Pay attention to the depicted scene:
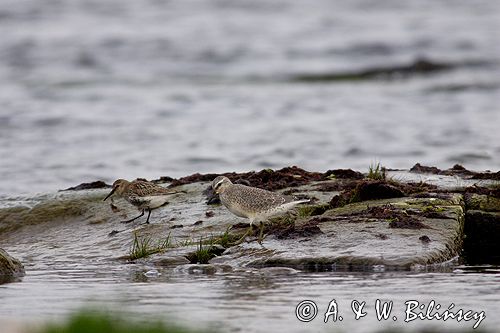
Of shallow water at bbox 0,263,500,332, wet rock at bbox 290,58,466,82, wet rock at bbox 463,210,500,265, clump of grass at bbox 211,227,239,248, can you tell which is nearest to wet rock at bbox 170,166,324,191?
clump of grass at bbox 211,227,239,248

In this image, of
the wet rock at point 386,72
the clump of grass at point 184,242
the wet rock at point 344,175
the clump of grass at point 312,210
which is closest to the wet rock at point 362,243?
the clump of grass at point 312,210

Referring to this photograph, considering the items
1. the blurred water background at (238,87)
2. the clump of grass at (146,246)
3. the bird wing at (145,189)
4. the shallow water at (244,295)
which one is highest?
the blurred water background at (238,87)

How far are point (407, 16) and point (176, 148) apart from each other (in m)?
21.5

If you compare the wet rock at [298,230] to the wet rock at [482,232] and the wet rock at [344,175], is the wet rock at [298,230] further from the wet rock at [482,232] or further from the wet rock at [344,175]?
the wet rock at [344,175]

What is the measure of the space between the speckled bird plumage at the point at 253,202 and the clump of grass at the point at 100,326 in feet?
11.1

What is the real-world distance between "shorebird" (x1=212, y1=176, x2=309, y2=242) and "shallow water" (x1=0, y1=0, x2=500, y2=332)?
2.77 feet

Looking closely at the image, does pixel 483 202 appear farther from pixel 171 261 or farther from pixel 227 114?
pixel 227 114

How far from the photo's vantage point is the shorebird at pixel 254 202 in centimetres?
960

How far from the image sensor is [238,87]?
1075 inches

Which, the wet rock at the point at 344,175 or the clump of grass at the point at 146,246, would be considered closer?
the clump of grass at the point at 146,246

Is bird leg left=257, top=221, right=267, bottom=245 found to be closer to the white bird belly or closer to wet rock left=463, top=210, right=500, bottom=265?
the white bird belly

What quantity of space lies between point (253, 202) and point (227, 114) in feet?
42.5

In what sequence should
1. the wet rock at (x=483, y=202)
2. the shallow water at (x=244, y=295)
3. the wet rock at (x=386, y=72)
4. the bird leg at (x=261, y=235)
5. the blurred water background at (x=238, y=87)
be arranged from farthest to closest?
the wet rock at (x=386, y=72) → the blurred water background at (x=238, y=87) → the wet rock at (x=483, y=202) → the bird leg at (x=261, y=235) → the shallow water at (x=244, y=295)

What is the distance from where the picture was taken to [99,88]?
26984mm
